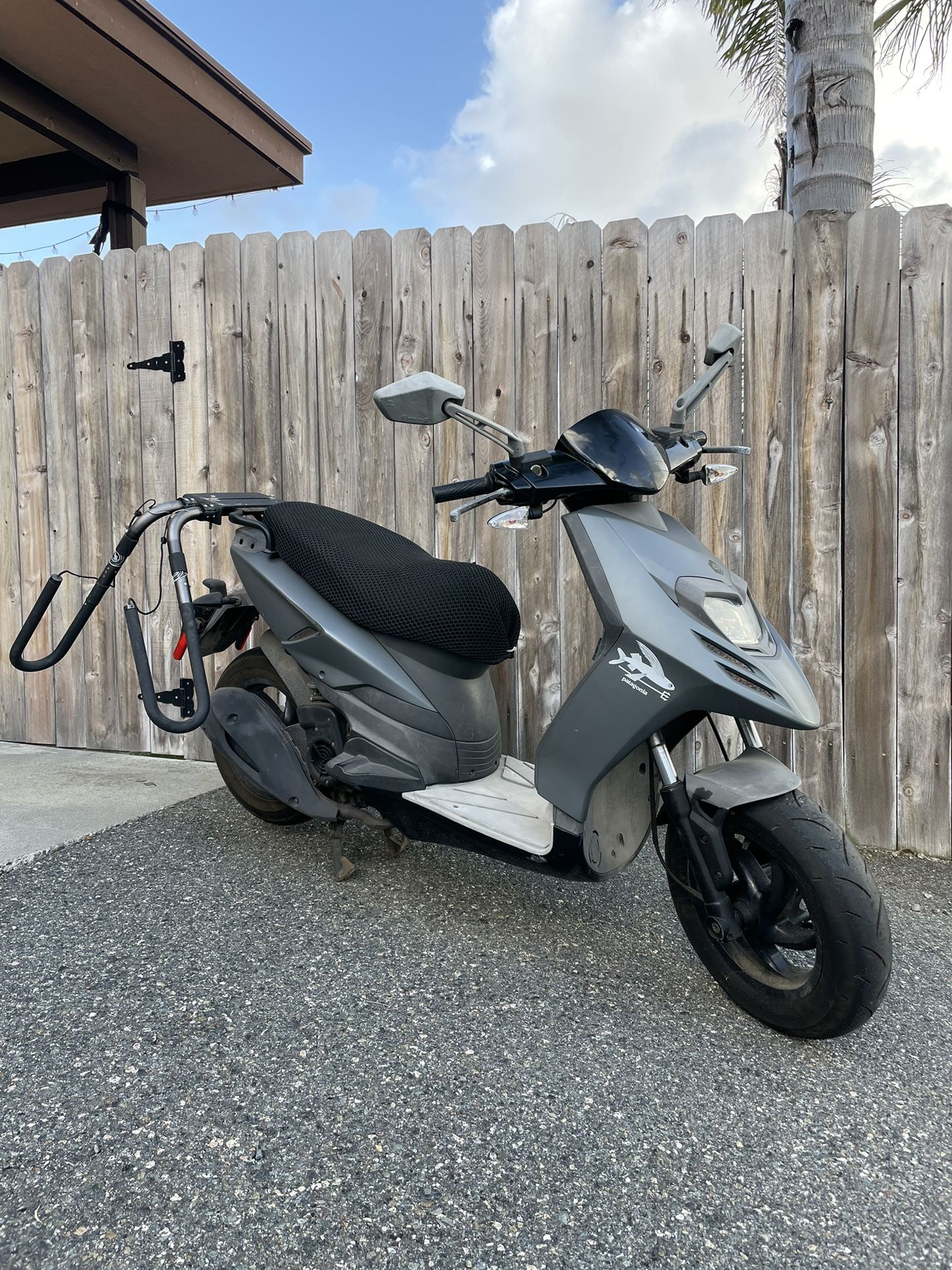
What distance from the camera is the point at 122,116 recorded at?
4.89 metres

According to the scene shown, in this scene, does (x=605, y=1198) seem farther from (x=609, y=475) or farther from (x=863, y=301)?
(x=863, y=301)

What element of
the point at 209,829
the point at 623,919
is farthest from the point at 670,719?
the point at 209,829

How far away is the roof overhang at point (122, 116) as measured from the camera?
406 centimetres

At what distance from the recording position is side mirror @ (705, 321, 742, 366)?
1897mm

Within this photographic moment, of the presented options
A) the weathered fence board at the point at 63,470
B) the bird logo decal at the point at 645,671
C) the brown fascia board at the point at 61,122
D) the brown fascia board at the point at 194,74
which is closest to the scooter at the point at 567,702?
the bird logo decal at the point at 645,671

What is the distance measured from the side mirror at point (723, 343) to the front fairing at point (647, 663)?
1.23ft

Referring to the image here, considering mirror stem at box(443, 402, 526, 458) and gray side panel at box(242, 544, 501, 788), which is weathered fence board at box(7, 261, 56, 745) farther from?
mirror stem at box(443, 402, 526, 458)

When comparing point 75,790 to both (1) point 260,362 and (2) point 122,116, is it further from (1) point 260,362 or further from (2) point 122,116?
(2) point 122,116

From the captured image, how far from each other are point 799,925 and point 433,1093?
752 mm

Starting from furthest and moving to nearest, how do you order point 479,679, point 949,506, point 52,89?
point 52,89
point 949,506
point 479,679

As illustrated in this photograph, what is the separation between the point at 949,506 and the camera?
248 cm

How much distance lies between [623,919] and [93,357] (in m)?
3.03

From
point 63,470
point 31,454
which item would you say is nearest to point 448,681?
point 63,470

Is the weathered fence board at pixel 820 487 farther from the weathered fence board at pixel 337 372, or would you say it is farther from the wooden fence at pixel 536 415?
the weathered fence board at pixel 337 372
